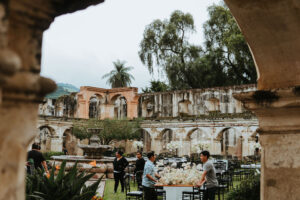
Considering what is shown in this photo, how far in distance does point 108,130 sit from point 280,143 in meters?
25.3

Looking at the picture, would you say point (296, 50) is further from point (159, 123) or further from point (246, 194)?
point (159, 123)

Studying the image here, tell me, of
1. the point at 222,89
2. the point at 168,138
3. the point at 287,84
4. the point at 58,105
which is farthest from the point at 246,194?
the point at 58,105

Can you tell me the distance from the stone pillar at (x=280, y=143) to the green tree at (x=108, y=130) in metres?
24.6

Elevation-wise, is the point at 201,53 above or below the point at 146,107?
above

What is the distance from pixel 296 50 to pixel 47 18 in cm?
307

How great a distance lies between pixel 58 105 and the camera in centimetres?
3447

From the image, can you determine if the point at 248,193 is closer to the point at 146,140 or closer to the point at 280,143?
the point at 280,143

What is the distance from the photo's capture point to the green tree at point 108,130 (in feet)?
92.6

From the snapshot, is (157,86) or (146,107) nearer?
(146,107)

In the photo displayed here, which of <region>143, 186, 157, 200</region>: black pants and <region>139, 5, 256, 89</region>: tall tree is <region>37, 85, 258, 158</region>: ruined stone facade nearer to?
<region>139, 5, 256, 89</region>: tall tree

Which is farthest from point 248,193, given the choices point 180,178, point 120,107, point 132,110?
point 120,107

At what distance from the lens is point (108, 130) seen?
93.4 feet

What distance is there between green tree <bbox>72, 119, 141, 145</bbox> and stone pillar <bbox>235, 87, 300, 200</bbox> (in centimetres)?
2463

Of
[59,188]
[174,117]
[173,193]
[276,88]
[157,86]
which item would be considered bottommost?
[173,193]
